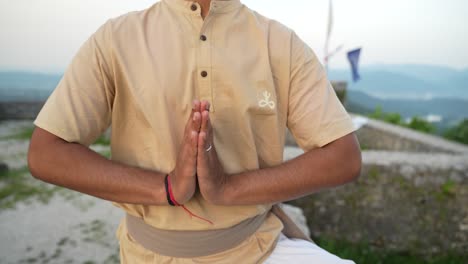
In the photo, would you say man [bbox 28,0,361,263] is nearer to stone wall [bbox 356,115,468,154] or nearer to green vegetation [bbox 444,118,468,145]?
stone wall [bbox 356,115,468,154]

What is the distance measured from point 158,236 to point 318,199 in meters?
3.07

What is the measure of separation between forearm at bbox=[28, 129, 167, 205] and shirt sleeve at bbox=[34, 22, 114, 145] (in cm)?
5

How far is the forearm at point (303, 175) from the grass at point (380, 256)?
10.0ft

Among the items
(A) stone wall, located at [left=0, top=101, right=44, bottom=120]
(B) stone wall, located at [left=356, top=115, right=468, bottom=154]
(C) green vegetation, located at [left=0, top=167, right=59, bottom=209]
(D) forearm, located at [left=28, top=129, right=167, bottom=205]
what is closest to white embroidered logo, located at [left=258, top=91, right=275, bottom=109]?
(D) forearm, located at [left=28, top=129, right=167, bottom=205]

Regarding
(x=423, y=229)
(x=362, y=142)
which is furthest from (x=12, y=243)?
(x=362, y=142)

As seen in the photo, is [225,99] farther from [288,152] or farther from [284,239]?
[288,152]

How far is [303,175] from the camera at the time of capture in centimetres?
118

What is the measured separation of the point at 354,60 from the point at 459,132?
4215 millimetres

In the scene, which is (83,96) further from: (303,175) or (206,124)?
(303,175)

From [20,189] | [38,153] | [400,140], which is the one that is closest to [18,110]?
[20,189]

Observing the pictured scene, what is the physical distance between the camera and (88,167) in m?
1.07

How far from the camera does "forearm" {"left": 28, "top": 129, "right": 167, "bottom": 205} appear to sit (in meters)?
1.06

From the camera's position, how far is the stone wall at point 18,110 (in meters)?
11.6

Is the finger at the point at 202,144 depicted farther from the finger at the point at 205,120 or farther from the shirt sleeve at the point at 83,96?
the shirt sleeve at the point at 83,96
